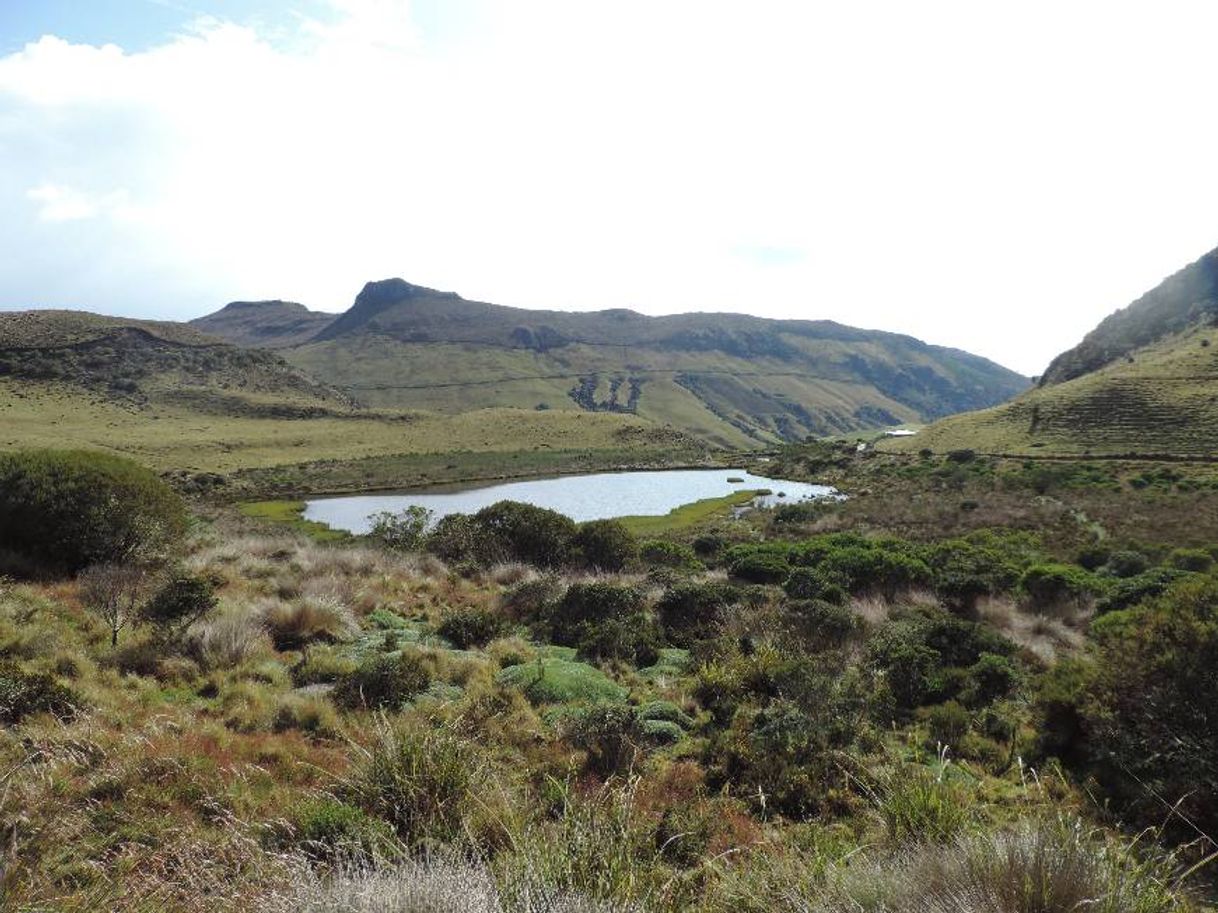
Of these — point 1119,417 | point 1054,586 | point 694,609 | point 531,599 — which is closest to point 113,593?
point 531,599

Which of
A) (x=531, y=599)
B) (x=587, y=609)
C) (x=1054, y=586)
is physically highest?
(x=587, y=609)

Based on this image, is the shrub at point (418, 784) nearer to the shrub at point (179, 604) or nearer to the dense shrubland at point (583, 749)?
the dense shrubland at point (583, 749)

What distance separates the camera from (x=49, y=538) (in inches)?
536

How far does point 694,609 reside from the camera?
51.6 ft

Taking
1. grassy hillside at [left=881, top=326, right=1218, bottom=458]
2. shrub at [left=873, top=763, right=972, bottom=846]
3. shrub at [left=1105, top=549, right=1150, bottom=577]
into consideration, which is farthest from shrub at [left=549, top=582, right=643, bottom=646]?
grassy hillside at [left=881, top=326, right=1218, bottom=458]

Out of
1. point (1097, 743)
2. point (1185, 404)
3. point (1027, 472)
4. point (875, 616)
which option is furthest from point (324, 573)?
point (1185, 404)

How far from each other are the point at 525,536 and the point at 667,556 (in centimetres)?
602

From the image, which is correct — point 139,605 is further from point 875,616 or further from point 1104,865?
point 875,616

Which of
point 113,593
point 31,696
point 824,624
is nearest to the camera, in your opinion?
point 31,696

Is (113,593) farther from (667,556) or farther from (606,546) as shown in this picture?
(667,556)

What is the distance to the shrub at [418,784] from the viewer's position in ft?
18.4

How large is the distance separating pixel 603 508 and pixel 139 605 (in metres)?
48.6

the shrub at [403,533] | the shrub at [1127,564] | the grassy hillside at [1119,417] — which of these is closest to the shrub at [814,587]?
the shrub at [1127,564]

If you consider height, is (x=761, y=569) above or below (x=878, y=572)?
below
